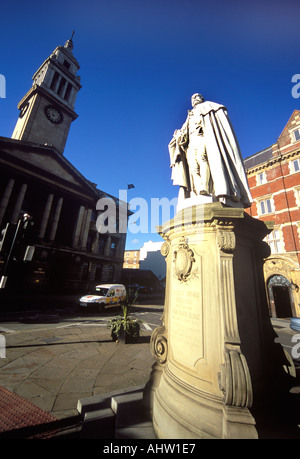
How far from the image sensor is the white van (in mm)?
13724

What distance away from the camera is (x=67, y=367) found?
4.77 m

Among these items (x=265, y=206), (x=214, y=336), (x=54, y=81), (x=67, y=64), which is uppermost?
(x=67, y=64)

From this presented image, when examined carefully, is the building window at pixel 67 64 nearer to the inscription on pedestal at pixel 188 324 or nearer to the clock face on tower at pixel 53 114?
the clock face on tower at pixel 53 114

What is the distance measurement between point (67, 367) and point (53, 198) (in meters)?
27.2

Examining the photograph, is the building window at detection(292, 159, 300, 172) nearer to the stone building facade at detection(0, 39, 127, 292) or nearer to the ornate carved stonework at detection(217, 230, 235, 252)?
the ornate carved stonework at detection(217, 230, 235, 252)

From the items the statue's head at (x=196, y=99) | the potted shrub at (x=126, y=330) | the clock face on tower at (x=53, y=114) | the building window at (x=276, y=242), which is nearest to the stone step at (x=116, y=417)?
the potted shrub at (x=126, y=330)

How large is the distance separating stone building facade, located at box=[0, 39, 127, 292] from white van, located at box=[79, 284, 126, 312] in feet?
31.8

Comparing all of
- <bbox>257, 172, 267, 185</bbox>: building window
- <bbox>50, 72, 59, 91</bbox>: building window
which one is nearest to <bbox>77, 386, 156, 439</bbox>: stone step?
<bbox>257, 172, 267, 185</bbox>: building window

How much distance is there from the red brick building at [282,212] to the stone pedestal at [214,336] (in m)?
17.6

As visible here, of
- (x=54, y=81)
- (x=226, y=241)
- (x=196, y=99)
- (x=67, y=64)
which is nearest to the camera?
(x=226, y=241)

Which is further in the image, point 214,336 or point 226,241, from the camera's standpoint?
point 226,241

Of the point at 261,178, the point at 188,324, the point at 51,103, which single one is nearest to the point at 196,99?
the point at 188,324

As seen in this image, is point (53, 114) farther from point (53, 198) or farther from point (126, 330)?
point (126, 330)

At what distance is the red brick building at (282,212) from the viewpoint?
16.8 m
